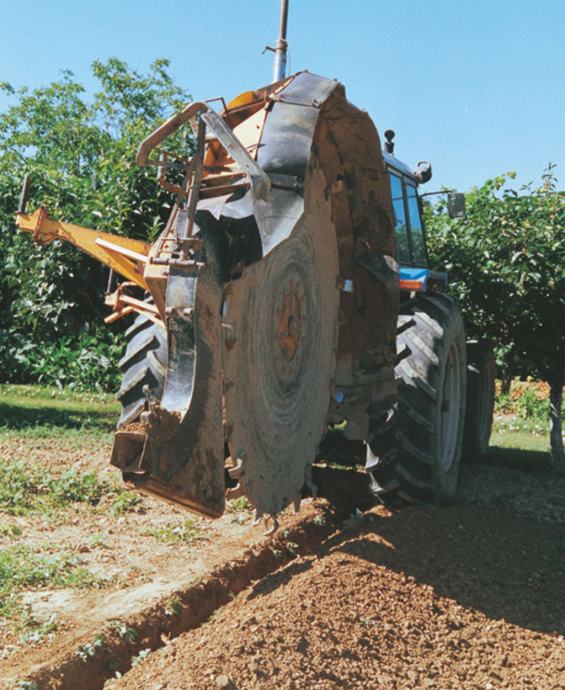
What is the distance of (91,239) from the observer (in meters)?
4.99

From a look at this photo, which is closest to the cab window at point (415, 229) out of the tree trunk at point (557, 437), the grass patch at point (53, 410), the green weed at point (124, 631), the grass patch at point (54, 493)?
the tree trunk at point (557, 437)

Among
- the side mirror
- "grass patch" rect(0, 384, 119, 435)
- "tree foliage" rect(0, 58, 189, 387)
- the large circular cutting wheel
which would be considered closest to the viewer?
the large circular cutting wheel

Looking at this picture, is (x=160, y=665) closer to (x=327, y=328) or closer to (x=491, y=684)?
(x=491, y=684)

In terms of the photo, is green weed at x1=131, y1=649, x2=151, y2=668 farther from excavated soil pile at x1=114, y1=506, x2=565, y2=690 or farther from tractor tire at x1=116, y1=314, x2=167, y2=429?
tractor tire at x1=116, y1=314, x2=167, y2=429

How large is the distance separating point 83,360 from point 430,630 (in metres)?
10.2

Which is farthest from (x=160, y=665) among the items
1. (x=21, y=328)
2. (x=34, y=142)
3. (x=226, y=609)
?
(x=34, y=142)

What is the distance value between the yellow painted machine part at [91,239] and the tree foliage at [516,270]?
4112mm

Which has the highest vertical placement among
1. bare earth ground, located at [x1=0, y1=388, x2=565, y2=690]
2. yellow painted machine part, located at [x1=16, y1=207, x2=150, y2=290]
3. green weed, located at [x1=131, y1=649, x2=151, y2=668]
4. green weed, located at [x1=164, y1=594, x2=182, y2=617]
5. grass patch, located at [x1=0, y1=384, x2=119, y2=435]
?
yellow painted machine part, located at [x1=16, y1=207, x2=150, y2=290]

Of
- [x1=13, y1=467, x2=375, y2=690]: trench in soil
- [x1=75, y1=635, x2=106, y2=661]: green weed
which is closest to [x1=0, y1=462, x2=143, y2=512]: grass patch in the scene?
[x1=13, y1=467, x2=375, y2=690]: trench in soil

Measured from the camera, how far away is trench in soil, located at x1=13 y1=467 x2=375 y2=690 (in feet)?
A: 11.2

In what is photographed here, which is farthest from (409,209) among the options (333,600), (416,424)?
(333,600)

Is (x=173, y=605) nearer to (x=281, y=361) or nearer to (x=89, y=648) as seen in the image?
(x=89, y=648)

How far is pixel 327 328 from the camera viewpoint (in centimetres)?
463

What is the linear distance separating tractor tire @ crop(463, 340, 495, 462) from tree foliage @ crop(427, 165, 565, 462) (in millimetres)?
214
